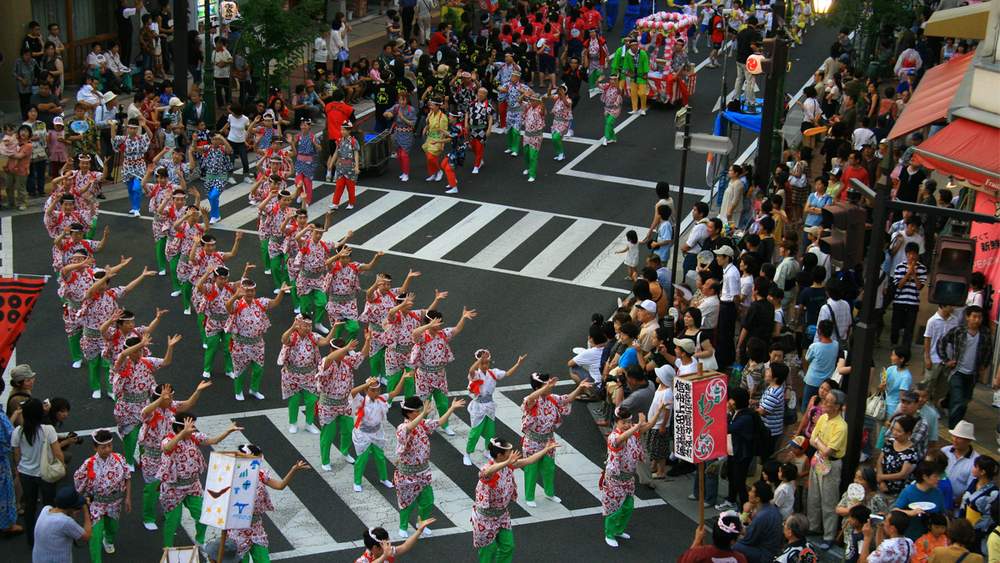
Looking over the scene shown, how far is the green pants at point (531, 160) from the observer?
2377 cm

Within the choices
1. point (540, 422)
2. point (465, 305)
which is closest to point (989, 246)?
point (540, 422)

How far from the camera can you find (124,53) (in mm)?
28688

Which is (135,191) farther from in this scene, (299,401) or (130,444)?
(130,444)

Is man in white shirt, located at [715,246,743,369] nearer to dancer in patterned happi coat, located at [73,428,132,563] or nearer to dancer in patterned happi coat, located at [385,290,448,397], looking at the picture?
dancer in patterned happi coat, located at [385,290,448,397]

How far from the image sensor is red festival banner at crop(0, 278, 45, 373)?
11805 mm

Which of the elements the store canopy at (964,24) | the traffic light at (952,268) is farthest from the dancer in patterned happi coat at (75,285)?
the store canopy at (964,24)

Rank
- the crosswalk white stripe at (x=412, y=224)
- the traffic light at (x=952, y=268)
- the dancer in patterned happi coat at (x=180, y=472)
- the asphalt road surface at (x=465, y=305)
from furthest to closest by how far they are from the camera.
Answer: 1. the crosswalk white stripe at (x=412, y=224)
2. the asphalt road surface at (x=465, y=305)
3. the traffic light at (x=952, y=268)
4. the dancer in patterned happi coat at (x=180, y=472)

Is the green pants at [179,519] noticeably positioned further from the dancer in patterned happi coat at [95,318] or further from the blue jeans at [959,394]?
the blue jeans at [959,394]

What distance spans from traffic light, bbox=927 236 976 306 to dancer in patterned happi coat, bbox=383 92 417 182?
46.4ft

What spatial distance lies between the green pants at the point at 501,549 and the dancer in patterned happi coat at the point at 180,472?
2.82 meters

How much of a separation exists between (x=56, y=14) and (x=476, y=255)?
14.0 m

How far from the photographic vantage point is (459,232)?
21391mm

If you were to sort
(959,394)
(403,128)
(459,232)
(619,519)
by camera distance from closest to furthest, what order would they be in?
(619,519)
(959,394)
(459,232)
(403,128)

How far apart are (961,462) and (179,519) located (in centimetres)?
804
